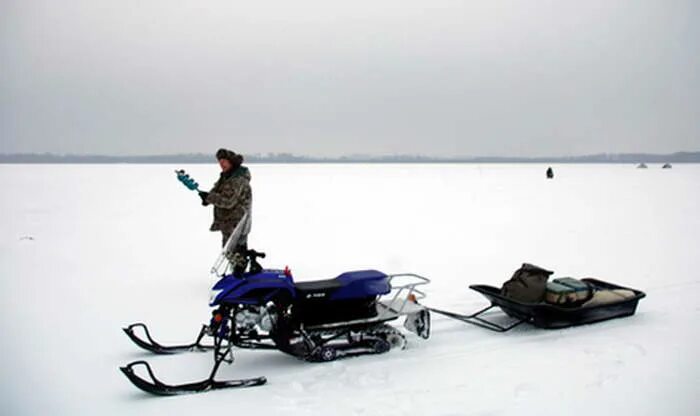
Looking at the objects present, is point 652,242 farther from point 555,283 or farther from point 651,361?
point 651,361

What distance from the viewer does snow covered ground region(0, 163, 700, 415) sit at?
142 inches

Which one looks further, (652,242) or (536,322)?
(652,242)

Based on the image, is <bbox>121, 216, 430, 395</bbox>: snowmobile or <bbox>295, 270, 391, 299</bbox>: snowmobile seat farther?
<bbox>295, 270, 391, 299</bbox>: snowmobile seat

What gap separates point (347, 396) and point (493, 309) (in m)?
2.72

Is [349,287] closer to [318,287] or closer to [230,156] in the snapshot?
[318,287]

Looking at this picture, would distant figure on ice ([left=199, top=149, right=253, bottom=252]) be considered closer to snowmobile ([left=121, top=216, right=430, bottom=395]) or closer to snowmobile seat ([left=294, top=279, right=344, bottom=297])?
snowmobile ([left=121, top=216, right=430, bottom=395])

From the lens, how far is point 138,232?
11562 mm

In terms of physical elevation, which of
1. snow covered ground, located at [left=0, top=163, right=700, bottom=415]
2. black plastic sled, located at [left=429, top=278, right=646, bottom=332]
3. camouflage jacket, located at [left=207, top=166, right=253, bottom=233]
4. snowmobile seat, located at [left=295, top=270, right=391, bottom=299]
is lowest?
snow covered ground, located at [left=0, top=163, right=700, bottom=415]

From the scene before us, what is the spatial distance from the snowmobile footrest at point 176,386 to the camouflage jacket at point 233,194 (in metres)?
2.39

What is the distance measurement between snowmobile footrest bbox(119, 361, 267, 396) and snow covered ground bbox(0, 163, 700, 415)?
7 centimetres

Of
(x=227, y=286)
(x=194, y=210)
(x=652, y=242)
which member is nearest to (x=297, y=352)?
(x=227, y=286)

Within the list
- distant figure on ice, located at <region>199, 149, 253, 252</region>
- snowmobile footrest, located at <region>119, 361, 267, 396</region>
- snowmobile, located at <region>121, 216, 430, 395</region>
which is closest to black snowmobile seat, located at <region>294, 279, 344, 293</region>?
snowmobile, located at <region>121, 216, 430, 395</region>

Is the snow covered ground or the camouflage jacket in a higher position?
the camouflage jacket

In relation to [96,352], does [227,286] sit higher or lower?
higher
